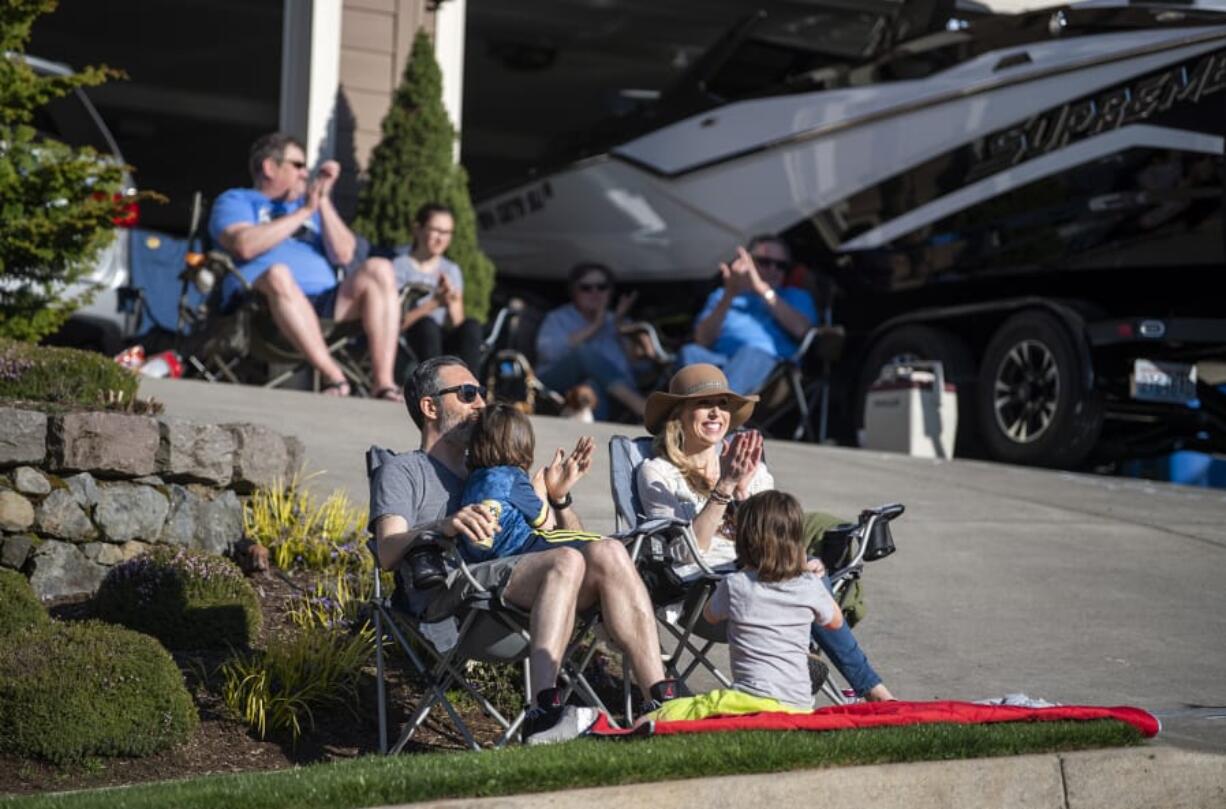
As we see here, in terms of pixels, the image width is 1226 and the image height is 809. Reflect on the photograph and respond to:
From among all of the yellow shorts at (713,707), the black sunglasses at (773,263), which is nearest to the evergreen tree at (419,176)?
the black sunglasses at (773,263)

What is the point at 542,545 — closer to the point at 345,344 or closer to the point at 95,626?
the point at 95,626

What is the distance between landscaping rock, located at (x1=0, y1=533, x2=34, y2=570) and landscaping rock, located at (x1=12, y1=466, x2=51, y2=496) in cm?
15

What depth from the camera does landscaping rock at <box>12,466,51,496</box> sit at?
5.76m

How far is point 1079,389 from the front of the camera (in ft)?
29.8

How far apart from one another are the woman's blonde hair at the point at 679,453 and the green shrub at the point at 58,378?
1.95 m

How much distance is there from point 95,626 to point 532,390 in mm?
5818

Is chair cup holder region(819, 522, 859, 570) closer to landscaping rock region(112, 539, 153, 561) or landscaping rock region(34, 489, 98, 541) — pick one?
landscaping rock region(112, 539, 153, 561)

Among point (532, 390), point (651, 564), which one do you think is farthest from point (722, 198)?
point (651, 564)

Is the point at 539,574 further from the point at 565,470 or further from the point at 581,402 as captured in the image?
the point at 581,402

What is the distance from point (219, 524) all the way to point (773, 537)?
232 centimetres

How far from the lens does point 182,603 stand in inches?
215

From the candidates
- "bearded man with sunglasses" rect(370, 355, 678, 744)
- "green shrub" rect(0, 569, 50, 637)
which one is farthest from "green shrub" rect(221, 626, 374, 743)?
"green shrub" rect(0, 569, 50, 637)

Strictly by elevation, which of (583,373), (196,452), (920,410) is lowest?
(196,452)

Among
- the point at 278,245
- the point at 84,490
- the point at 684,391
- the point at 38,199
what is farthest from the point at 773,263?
the point at 84,490
